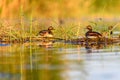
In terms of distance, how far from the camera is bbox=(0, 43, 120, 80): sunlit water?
1280 cm

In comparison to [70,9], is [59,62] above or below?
below

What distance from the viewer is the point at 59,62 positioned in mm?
14953

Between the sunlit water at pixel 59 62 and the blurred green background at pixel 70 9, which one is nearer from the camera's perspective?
the sunlit water at pixel 59 62

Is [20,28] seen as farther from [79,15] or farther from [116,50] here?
[79,15]

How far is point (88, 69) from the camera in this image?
44.7ft

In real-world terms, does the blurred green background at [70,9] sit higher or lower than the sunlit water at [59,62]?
higher

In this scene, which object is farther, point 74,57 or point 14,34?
point 14,34

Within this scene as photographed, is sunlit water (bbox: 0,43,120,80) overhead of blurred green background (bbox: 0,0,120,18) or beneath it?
beneath

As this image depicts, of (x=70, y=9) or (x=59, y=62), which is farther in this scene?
(x=70, y=9)

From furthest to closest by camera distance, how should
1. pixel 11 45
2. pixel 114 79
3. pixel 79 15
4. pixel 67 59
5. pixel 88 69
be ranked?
pixel 79 15 → pixel 11 45 → pixel 67 59 → pixel 88 69 → pixel 114 79

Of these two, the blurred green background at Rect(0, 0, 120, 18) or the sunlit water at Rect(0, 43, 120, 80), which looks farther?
the blurred green background at Rect(0, 0, 120, 18)

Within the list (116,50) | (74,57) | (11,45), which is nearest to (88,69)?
(74,57)

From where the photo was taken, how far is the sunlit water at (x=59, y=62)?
12.8 meters

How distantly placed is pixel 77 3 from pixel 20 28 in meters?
11.7
